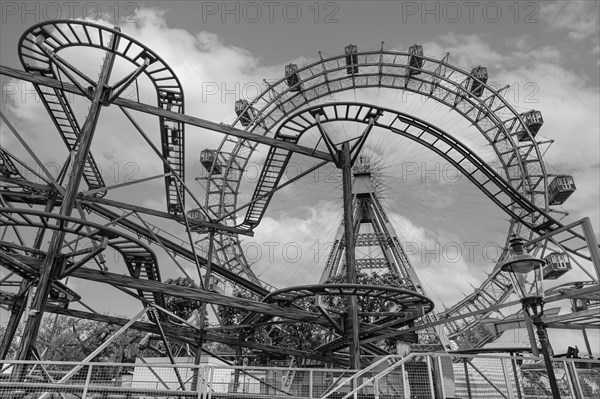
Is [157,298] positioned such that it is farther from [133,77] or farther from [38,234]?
[133,77]

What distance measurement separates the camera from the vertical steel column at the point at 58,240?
31.0 feet

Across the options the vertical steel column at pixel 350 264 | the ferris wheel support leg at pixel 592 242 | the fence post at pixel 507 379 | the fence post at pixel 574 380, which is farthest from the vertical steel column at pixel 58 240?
the ferris wheel support leg at pixel 592 242

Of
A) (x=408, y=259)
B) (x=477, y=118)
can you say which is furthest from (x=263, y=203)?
(x=477, y=118)

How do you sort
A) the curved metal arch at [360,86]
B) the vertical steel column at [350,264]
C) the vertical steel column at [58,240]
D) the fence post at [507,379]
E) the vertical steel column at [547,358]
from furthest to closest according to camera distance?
the curved metal arch at [360,86], the vertical steel column at [350,264], the fence post at [507,379], the vertical steel column at [58,240], the vertical steel column at [547,358]

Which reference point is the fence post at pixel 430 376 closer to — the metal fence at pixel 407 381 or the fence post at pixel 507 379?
the metal fence at pixel 407 381

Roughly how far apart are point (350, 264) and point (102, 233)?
760 centimetres

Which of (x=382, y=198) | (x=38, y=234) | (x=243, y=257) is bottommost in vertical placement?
(x=38, y=234)

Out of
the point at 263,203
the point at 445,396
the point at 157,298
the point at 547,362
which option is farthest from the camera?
the point at 263,203

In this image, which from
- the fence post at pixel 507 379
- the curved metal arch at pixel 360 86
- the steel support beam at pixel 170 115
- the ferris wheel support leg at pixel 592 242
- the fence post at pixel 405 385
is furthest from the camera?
the curved metal arch at pixel 360 86

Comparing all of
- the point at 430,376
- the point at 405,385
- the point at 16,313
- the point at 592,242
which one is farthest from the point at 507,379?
the point at 16,313

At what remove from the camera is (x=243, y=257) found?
33.9 metres

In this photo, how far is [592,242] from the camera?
10234 mm

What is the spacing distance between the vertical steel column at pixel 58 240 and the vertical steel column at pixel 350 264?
8.18 m

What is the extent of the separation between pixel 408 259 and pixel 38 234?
2718 cm
